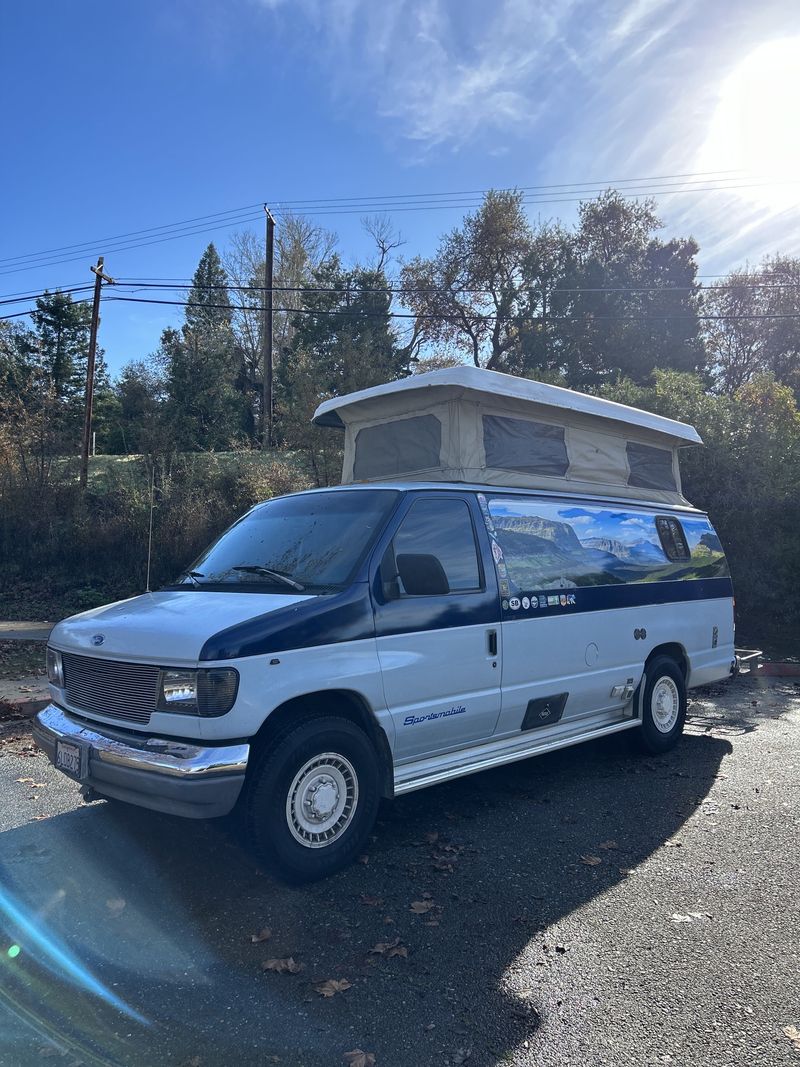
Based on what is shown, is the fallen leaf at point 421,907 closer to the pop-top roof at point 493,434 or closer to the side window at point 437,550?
the side window at point 437,550

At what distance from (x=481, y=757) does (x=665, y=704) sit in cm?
261

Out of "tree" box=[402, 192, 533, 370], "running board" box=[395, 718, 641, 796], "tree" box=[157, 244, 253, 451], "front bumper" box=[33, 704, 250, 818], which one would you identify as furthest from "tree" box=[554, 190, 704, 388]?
"front bumper" box=[33, 704, 250, 818]

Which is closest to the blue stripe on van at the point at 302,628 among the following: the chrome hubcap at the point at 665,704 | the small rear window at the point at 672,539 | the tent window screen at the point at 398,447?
the tent window screen at the point at 398,447

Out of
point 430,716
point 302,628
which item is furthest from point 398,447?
point 302,628

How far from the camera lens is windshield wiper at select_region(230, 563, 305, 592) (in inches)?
173

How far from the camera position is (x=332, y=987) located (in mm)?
3111

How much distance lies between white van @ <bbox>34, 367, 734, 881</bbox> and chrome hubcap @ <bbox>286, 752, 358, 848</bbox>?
0.04 ft

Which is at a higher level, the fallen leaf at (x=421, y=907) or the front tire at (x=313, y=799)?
the front tire at (x=313, y=799)

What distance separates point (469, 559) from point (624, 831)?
2014 millimetres

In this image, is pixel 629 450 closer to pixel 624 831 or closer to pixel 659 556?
pixel 659 556

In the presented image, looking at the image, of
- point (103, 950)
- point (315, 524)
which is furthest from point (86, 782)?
point (315, 524)

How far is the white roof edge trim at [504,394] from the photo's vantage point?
5.27 meters

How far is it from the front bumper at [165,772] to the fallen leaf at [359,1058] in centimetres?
125

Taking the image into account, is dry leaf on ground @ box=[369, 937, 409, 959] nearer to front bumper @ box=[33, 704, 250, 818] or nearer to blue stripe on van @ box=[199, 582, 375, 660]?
front bumper @ box=[33, 704, 250, 818]
